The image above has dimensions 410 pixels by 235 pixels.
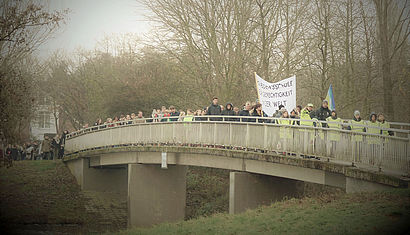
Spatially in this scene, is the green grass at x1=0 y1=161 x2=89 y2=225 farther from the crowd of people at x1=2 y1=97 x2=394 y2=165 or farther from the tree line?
the tree line

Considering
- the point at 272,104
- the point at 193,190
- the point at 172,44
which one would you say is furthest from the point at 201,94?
the point at 272,104

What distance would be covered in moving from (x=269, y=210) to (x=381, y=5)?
1421 cm

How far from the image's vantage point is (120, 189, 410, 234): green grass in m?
10.7

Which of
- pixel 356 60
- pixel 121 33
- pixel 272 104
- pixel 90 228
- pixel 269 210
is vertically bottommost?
pixel 90 228

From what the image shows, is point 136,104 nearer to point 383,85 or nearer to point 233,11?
point 233,11

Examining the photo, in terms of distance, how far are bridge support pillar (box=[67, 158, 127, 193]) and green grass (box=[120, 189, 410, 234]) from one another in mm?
16556

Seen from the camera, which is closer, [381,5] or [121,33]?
[381,5]

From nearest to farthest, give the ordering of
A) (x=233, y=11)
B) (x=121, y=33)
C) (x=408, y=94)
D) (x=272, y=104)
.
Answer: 1. (x=272, y=104)
2. (x=408, y=94)
3. (x=233, y=11)
4. (x=121, y=33)

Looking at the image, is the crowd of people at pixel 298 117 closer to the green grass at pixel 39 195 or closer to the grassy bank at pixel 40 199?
the grassy bank at pixel 40 199

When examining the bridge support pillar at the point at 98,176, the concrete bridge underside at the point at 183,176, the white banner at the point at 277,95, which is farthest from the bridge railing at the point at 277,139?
the bridge support pillar at the point at 98,176

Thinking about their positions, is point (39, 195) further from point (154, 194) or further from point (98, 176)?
point (154, 194)

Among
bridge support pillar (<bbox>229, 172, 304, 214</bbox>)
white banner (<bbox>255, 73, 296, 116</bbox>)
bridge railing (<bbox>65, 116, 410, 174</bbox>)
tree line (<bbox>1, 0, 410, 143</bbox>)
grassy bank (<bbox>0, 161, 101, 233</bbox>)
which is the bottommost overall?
grassy bank (<bbox>0, 161, 101, 233</bbox>)

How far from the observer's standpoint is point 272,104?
1859cm

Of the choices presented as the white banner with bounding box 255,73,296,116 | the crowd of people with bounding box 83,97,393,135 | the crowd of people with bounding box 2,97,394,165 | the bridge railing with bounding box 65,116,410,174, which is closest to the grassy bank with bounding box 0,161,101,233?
the crowd of people with bounding box 2,97,394,165
